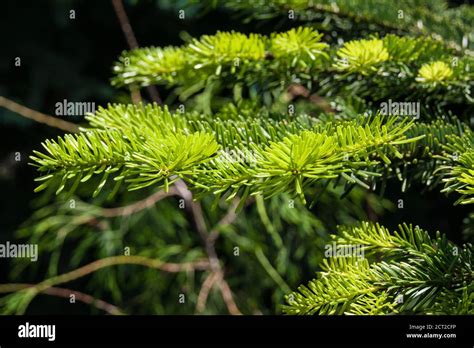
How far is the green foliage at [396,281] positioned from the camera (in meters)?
0.40

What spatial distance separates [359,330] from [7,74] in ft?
4.39

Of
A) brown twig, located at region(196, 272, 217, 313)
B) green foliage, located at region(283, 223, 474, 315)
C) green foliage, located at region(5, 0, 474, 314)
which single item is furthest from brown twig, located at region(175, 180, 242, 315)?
green foliage, located at region(283, 223, 474, 315)

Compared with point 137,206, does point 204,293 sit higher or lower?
lower

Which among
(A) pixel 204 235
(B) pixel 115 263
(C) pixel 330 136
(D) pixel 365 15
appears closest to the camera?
(C) pixel 330 136

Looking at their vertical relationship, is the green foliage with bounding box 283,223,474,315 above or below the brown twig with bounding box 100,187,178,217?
below

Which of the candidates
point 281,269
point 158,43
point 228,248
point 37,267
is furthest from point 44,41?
point 281,269

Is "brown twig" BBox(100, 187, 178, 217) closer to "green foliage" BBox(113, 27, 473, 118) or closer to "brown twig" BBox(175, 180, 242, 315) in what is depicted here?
"brown twig" BBox(175, 180, 242, 315)

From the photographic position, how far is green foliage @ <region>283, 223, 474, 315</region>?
40cm

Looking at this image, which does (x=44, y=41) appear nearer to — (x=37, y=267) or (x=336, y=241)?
(x=37, y=267)

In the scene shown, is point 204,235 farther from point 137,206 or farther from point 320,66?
point 320,66

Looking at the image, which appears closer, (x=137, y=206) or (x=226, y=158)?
(x=226, y=158)

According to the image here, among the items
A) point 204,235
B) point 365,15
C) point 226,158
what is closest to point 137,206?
point 204,235

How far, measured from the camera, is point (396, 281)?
409 mm

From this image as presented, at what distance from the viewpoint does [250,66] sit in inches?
21.7
